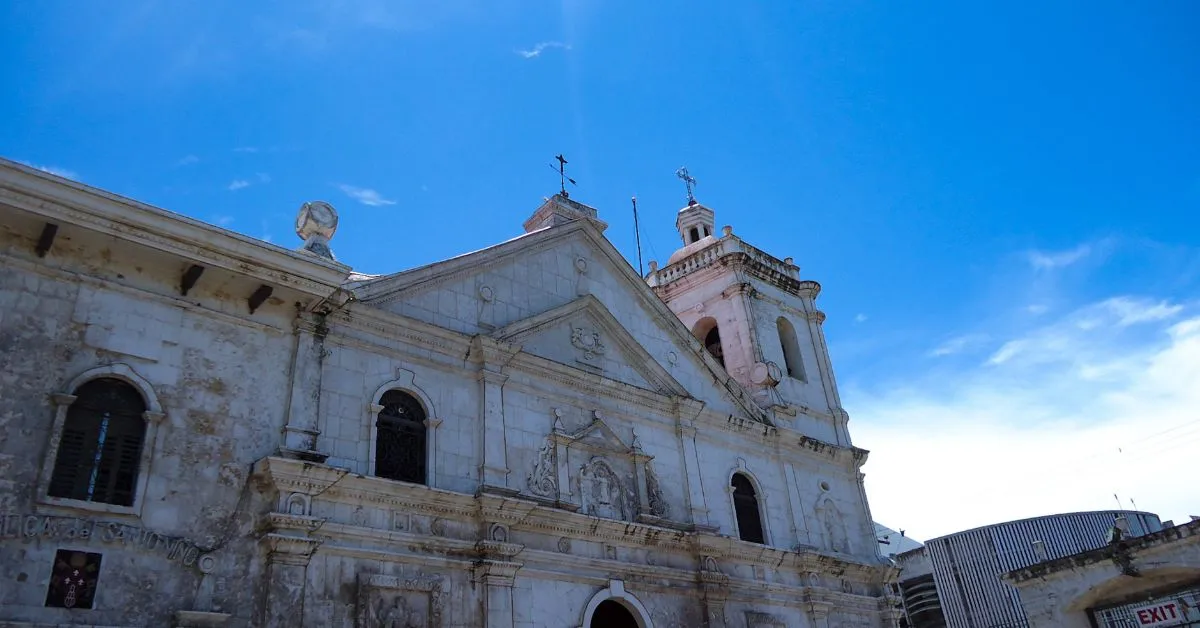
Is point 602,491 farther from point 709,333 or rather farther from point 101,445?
point 709,333

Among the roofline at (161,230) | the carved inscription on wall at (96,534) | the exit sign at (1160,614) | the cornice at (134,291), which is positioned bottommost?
the exit sign at (1160,614)

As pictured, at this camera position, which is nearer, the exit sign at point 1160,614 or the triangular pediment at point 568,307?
the triangular pediment at point 568,307

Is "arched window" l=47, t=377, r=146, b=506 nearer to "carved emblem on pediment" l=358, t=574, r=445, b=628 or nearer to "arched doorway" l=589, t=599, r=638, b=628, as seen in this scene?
"carved emblem on pediment" l=358, t=574, r=445, b=628

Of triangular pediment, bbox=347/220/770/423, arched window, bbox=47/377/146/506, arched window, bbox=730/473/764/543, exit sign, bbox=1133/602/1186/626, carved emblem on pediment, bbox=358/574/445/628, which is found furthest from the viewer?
exit sign, bbox=1133/602/1186/626

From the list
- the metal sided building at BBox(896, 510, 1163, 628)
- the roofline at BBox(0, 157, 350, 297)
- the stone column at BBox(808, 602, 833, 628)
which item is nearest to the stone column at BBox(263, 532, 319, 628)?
the roofline at BBox(0, 157, 350, 297)

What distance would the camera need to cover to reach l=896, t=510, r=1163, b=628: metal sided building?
34469 millimetres

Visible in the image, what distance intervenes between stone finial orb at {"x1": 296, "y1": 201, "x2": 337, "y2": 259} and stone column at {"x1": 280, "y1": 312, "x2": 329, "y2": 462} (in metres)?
1.26

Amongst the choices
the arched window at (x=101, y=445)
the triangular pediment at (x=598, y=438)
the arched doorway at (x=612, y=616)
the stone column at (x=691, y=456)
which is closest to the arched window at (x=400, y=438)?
the triangular pediment at (x=598, y=438)

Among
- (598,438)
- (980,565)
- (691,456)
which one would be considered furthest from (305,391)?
(980,565)

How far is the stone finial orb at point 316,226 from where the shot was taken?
13148 millimetres

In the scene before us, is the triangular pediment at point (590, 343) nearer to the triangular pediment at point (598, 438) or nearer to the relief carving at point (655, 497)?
the triangular pediment at point (598, 438)

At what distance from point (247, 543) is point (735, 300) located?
1346 cm

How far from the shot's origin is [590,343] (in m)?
16.4

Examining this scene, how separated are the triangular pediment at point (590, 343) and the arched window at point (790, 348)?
527 centimetres
